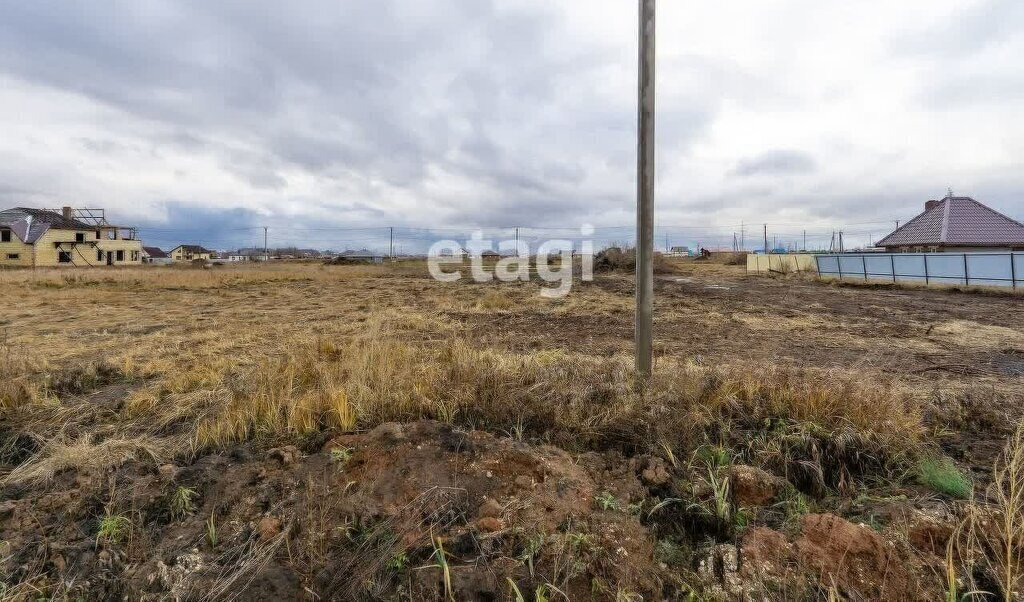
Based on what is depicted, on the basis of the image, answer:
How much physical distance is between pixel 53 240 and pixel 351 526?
224 feet

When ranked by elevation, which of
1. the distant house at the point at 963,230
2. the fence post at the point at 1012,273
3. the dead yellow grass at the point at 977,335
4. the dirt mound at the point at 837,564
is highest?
the distant house at the point at 963,230

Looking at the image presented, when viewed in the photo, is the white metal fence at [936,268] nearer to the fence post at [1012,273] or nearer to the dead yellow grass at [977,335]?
the fence post at [1012,273]

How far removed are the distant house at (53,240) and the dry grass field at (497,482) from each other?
59.7 meters

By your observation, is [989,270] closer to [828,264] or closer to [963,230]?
[828,264]

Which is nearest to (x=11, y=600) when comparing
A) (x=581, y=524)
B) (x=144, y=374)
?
(x=581, y=524)

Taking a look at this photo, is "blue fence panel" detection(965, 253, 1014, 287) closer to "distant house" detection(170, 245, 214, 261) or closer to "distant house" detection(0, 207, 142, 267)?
"distant house" detection(0, 207, 142, 267)

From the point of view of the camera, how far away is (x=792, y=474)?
2.60 m

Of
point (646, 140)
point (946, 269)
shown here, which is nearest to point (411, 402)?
point (646, 140)

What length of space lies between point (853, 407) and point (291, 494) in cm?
384

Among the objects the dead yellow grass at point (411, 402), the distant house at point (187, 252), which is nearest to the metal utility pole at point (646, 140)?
the dead yellow grass at point (411, 402)

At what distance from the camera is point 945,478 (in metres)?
2.42

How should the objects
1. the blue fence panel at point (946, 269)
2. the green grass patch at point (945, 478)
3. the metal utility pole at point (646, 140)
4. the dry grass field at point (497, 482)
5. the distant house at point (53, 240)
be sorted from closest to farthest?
1. the dry grass field at point (497, 482)
2. the green grass patch at point (945, 478)
3. the metal utility pole at point (646, 140)
4. the blue fence panel at point (946, 269)
5. the distant house at point (53, 240)

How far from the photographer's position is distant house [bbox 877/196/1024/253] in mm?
25400

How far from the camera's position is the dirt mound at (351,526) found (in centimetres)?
172
